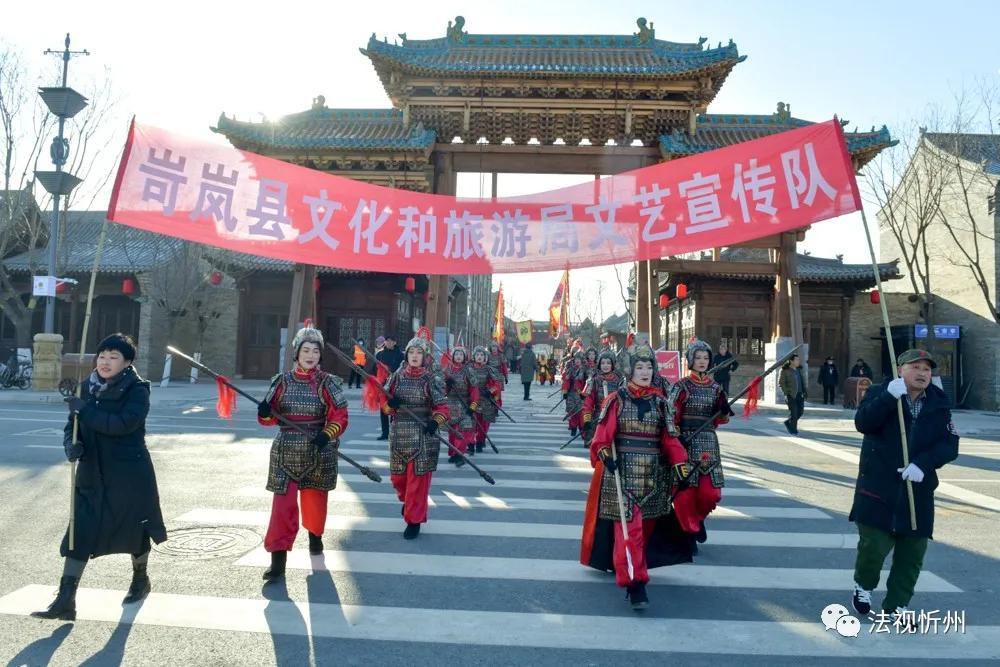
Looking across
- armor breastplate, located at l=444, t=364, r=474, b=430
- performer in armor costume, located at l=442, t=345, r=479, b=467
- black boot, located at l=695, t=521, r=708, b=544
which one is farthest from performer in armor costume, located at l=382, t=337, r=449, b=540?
armor breastplate, located at l=444, t=364, r=474, b=430

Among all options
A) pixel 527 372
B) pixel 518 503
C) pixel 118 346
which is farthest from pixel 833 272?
pixel 118 346

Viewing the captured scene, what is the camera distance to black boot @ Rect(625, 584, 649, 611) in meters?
3.98

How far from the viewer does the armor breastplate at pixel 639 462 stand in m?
4.33

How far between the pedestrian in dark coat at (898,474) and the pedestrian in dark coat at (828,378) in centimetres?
1934

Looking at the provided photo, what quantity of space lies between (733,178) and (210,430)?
10.1 meters

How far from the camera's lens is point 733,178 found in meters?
6.69

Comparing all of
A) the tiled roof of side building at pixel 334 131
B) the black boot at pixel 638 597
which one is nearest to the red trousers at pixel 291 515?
the black boot at pixel 638 597

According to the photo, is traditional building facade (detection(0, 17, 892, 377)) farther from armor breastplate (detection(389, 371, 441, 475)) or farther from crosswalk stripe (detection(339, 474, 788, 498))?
armor breastplate (detection(389, 371, 441, 475))

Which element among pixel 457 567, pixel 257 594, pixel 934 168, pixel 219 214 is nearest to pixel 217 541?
pixel 257 594

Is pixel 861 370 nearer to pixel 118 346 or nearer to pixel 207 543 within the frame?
pixel 207 543

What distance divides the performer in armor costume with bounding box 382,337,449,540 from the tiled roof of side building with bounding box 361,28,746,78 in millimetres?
12306

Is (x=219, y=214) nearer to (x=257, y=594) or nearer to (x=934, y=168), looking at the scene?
(x=257, y=594)

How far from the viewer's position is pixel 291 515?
4523 mm

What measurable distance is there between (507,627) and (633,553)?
917 mm
